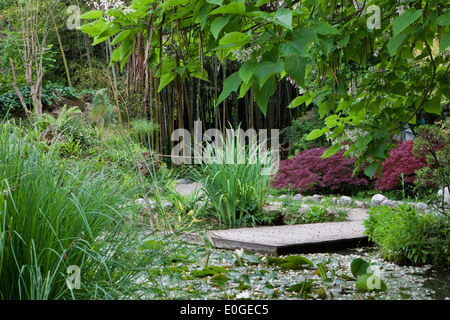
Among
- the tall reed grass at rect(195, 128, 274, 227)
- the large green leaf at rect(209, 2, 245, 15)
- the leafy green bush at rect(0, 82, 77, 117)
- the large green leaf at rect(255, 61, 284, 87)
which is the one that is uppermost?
the leafy green bush at rect(0, 82, 77, 117)

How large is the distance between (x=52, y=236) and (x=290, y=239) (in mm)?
2474

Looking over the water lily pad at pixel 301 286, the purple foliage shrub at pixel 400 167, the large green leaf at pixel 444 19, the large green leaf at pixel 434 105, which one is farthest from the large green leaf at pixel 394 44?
the purple foliage shrub at pixel 400 167

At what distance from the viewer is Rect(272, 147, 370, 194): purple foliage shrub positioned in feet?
24.1

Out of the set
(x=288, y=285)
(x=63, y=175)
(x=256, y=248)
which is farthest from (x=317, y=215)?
(x=63, y=175)

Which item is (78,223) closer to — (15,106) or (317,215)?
(317,215)

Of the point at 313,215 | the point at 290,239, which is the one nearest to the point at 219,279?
the point at 290,239

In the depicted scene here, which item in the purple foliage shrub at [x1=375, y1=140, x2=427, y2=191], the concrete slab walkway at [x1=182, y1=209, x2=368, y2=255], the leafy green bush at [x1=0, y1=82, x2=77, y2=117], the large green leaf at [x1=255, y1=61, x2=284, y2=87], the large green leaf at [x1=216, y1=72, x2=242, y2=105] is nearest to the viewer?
the large green leaf at [x1=255, y1=61, x2=284, y2=87]

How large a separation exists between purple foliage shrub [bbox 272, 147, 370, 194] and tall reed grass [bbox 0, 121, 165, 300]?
562 cm

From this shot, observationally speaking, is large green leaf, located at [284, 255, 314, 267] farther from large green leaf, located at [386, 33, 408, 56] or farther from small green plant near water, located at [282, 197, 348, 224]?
small green plant near water, located at [282, 197, 348, 224]

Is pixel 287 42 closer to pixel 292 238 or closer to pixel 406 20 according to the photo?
pixel 406 20

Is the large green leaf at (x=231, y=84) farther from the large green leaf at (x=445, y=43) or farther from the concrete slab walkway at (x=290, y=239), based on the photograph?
the concrete slab walkway at (x=290, y=239)

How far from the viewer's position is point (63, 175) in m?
1.77

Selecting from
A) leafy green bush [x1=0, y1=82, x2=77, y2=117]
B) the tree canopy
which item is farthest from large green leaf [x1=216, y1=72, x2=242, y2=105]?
leafy green bush [x1=0, y1=82, x2=77, y2=117]

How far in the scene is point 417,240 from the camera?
10.00ft
